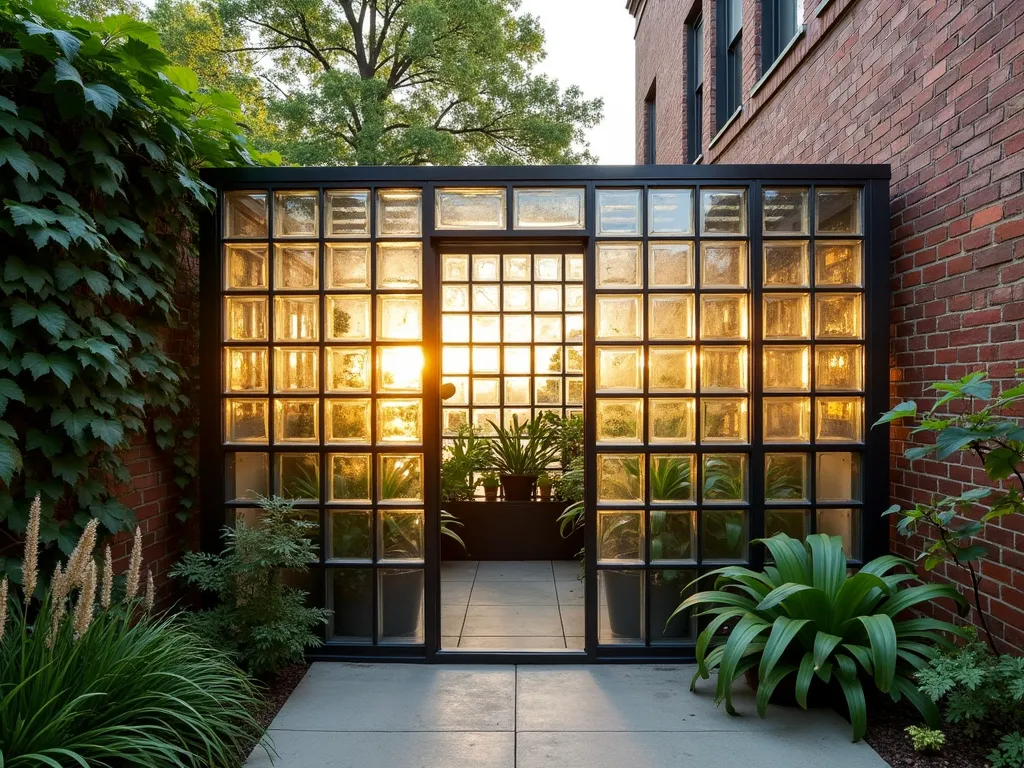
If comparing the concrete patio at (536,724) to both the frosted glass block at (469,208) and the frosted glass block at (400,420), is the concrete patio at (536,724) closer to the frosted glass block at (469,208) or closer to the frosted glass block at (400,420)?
the frosted glass block at (400,420)

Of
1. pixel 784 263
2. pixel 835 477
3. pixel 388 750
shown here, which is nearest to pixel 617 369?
pixel 784 263

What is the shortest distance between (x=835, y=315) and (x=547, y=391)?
298cm

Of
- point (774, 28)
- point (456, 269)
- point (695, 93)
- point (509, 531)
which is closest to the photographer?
point (774, 28)

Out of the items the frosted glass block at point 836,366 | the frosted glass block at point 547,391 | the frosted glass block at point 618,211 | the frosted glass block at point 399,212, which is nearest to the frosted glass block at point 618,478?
the frosted glass block at point 836,366

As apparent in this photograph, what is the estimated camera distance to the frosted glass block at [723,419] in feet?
10.2

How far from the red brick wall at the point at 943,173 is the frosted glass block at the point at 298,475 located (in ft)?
9.51

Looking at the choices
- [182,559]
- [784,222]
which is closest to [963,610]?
[784,222]

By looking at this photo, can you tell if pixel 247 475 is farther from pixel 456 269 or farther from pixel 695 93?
pixel 695 93

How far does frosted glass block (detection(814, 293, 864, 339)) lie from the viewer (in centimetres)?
310

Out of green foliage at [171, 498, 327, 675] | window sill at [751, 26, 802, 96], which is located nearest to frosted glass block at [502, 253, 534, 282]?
window sill at [751, 26, 802, 96]

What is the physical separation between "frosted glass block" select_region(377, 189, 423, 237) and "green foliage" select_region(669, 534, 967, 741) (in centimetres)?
223

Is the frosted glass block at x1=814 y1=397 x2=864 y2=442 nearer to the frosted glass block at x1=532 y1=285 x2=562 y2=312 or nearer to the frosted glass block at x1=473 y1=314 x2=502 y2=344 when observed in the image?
the frosted glass block at x1=532 y1=285 x2=562 y2=312

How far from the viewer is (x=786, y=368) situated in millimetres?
3119

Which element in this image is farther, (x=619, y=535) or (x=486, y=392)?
(x=486, y=392)
